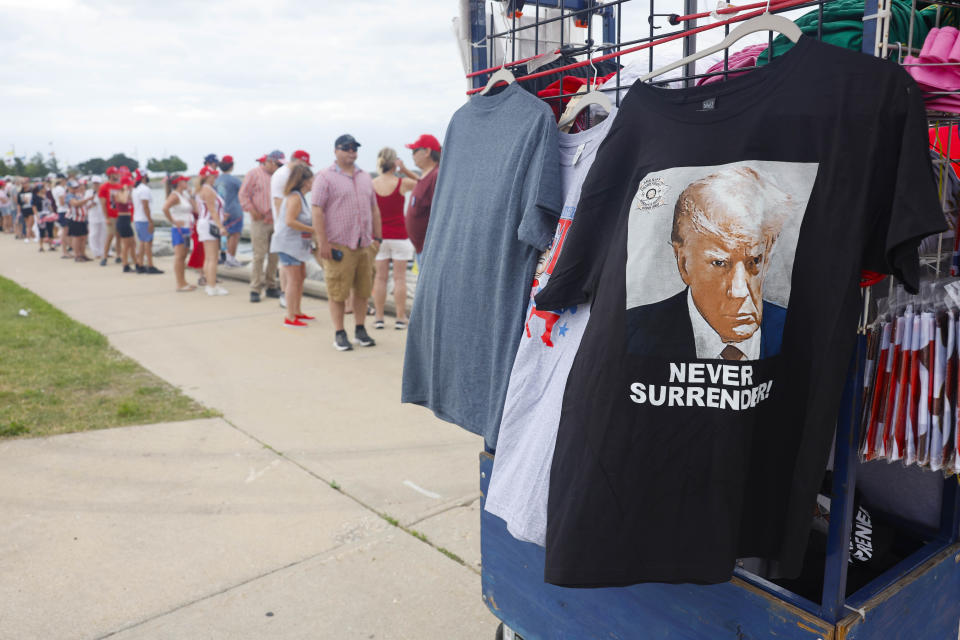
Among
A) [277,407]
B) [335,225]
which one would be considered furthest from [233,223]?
[277,407]

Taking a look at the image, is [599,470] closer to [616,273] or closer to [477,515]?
[616,273]

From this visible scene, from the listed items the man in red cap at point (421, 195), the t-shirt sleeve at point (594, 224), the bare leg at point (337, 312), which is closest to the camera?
the t-shirt sleeve at point (594, 224)

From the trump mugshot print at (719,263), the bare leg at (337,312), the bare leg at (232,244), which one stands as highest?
the trump mugshot print at (719,263)

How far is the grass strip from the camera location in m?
4.74

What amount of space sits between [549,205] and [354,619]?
170cm

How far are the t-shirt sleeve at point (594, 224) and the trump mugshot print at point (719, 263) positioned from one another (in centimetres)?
15

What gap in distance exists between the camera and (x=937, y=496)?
1.89 m

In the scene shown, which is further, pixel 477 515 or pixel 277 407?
pixel 277 407

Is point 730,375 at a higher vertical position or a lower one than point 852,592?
higher

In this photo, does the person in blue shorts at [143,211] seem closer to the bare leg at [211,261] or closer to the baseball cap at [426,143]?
the bare leg at [211,261]

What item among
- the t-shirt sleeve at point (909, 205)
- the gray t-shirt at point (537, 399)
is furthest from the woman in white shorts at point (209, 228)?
the t-shirt sleeve at point (909, 205)

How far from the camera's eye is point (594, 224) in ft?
5.51

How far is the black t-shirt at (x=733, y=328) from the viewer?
140 centimetres

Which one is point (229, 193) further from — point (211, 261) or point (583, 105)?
point (583, 105)
